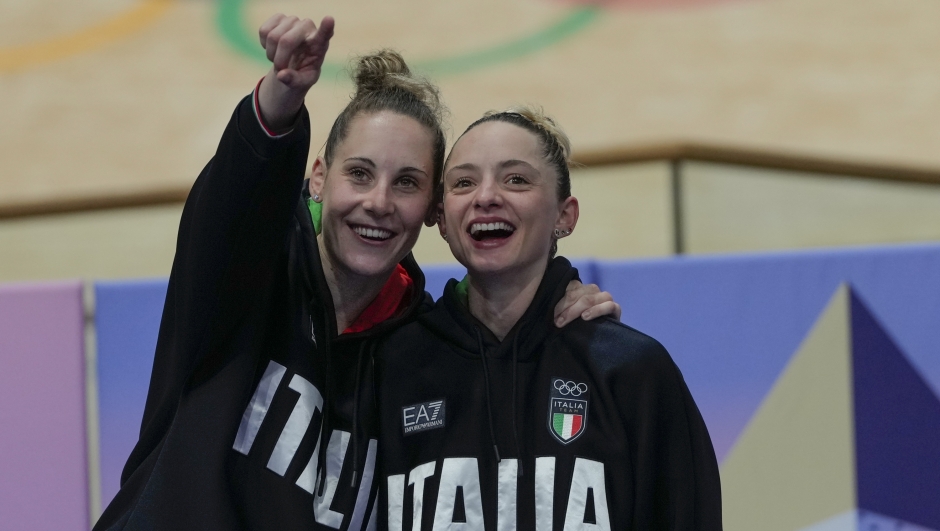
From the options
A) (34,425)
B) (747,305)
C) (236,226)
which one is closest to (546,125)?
(236,226)

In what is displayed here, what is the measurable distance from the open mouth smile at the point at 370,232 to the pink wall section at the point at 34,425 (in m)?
1.07

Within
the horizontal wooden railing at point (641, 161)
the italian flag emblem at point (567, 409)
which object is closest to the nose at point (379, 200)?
→ the italian flag emblem at point (567, 409)

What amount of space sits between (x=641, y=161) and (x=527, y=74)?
4.08 meters

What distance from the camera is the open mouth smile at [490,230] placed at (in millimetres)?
1653

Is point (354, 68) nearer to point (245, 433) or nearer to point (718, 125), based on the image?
point (245, 433)

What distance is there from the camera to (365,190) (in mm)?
1694

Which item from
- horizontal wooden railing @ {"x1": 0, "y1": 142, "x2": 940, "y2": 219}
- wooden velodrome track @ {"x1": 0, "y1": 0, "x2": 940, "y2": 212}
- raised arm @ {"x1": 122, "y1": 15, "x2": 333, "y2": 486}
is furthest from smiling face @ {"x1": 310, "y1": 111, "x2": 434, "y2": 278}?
wooden velodrome track @ {"x1": 0, "y1": 0, "x2": 940, "y2": 212}

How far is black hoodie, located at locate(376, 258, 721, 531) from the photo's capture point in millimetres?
1562

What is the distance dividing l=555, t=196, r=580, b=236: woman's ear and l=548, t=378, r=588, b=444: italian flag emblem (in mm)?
278

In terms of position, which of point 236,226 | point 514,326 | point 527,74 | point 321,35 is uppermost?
point 527,74

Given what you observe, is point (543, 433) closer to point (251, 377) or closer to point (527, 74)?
point (251, 377)

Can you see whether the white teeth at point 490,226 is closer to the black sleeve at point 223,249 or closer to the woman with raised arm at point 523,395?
the woman with raised arm at point 523,395

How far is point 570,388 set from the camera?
163 cm

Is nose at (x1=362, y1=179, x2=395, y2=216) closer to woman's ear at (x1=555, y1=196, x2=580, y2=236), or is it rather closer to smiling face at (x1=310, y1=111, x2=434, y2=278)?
smiling face at (x1=310, y1=111, x2=434, y2=278)
